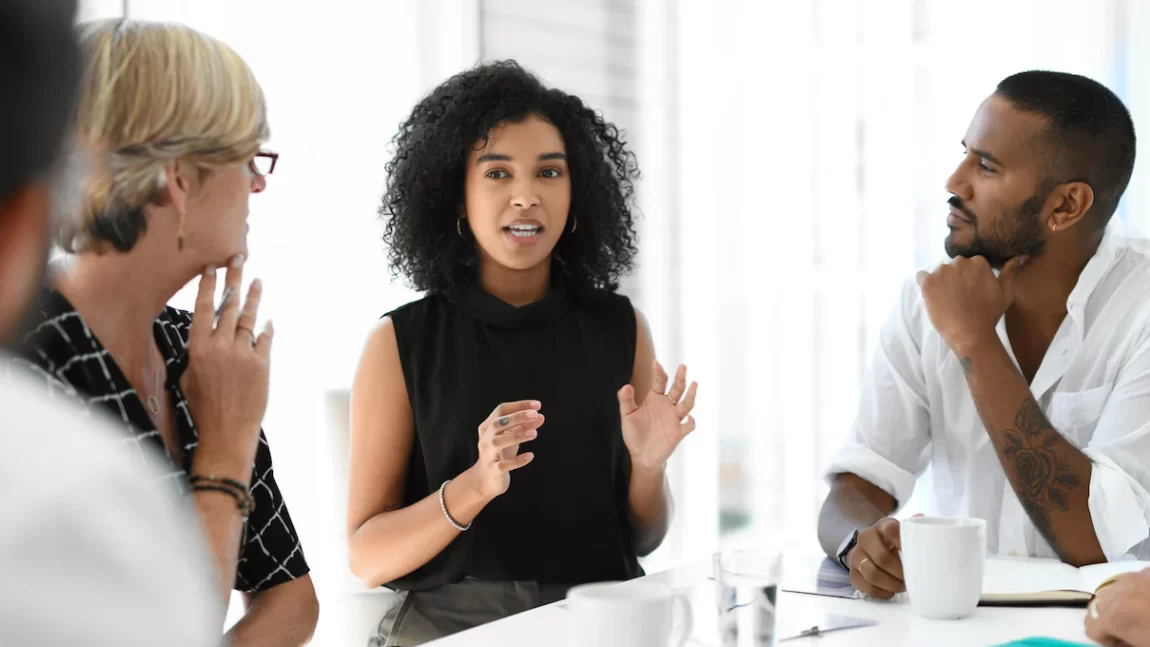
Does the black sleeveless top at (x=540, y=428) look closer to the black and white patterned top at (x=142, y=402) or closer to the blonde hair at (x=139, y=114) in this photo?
the black and white patterned top at (x=142, y=402)

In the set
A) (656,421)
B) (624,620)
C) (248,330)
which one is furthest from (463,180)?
(624,620)

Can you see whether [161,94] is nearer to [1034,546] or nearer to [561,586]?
[561,586]

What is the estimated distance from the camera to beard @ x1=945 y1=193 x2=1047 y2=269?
2.00m

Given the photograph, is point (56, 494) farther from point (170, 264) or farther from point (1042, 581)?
point (1042, 581)

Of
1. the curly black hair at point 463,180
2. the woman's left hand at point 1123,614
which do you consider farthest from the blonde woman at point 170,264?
the woman's left hand at point 1123,614

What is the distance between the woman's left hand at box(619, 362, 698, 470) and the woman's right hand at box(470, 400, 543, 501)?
0.21 meters

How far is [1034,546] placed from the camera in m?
1.90

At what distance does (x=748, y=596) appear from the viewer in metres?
1.09

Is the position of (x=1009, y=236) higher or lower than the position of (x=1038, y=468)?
higher

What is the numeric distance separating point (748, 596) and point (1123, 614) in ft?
1.25

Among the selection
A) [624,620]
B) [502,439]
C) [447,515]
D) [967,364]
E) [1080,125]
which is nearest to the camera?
[624,620]

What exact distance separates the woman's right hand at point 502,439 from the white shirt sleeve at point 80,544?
1.17 metres

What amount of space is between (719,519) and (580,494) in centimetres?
219

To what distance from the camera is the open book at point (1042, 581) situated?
1273 millimetres
